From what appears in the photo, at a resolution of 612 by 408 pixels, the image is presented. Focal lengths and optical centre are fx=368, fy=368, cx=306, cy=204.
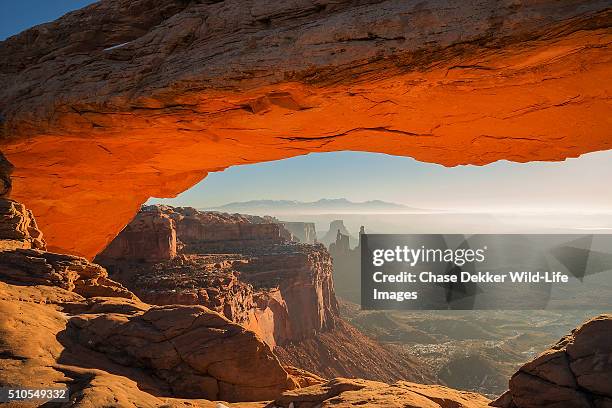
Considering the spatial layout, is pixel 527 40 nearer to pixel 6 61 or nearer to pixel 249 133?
pixel 249 133

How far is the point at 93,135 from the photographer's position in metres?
10.4

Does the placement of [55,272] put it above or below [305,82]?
below

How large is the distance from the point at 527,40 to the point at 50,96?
36.7ft

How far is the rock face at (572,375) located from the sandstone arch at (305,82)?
4833 mm

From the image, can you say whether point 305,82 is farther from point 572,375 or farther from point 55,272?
point 55,272

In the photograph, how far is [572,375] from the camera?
6363 millimetres

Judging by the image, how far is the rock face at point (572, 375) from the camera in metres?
6.00

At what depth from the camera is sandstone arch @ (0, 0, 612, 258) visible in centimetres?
645

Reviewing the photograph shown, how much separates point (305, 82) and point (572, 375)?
23.5ft

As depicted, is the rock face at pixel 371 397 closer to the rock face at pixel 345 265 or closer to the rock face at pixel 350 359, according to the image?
the rock face at pixel 350 359

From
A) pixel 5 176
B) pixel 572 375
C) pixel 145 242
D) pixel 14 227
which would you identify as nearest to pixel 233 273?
pixel 145 242

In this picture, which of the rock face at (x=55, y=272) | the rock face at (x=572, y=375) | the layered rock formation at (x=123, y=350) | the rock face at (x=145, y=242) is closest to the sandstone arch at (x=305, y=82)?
the rock face at (x=55, y=272)

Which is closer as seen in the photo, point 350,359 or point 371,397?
point 371,397

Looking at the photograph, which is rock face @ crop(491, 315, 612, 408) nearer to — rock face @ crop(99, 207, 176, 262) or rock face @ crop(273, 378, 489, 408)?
rock face @ crop(273, 378, 489, 408)
